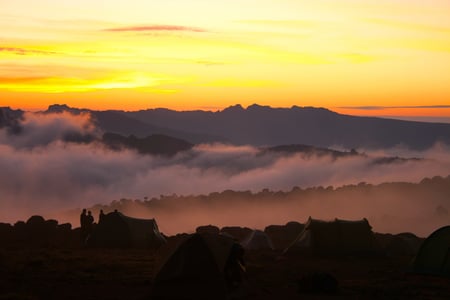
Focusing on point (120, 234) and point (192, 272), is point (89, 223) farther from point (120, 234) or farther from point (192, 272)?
point (192, 272)

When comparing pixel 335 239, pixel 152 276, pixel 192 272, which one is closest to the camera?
pixel 192 272

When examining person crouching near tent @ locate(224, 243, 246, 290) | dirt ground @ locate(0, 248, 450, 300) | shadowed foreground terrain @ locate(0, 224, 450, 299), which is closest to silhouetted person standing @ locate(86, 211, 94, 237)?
shadowed foreground terrain @ locate(0, 224, 450, 299)

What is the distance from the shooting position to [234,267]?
880 inches

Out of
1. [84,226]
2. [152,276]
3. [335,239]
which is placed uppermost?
[84,226]

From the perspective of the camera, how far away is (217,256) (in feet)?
70.6

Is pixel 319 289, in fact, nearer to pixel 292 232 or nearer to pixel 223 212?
pixel 292 232

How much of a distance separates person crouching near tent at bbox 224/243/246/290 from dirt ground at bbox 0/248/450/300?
1.67 feet

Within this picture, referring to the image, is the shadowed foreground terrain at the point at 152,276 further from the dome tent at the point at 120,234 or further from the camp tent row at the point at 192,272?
the dome tent at the point at 120,234

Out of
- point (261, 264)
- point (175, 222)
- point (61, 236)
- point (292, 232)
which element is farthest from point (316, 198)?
point (261, 264)

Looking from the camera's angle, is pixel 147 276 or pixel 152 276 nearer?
pixel 152 276

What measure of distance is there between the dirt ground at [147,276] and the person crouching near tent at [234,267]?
510mm

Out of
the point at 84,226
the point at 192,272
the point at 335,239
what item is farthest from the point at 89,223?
the point at 192,272

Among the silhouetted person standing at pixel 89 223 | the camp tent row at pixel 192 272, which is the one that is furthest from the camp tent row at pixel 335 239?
the camp tent row at pixel 192 272

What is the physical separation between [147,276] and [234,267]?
5354 millimetres
